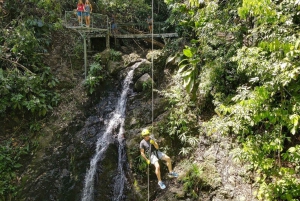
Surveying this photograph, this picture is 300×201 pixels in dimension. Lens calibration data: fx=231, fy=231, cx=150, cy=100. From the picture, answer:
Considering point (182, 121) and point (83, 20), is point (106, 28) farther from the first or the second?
point (182, 121)

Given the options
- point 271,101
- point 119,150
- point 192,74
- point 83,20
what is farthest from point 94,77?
point 271,101

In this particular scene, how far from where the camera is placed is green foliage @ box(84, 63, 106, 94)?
9.89 meters

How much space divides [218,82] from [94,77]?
539 cm

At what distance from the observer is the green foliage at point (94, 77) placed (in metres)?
9.89

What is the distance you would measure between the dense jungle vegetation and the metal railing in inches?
45.4

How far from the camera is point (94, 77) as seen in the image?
9953 millimetres

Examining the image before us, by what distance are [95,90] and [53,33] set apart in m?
4.42

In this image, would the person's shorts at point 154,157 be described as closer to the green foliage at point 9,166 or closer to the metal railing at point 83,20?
the green foliage at point 9,166

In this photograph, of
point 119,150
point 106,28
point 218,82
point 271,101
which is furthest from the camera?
point 106,28

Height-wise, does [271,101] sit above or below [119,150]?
above

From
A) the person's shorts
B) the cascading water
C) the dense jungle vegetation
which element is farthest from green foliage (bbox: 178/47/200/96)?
the cascading water

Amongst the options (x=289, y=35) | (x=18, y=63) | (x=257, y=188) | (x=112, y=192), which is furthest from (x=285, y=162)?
(x=18, y=63)

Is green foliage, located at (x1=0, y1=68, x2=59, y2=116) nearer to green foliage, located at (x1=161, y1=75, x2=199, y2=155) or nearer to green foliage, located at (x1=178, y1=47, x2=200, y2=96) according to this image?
green foliage, located at (x1=161, y1=75, x2=199, y2=155)

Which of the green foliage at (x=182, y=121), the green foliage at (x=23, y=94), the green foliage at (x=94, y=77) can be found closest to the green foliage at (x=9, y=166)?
the green foliage at (x=23, y=94)
